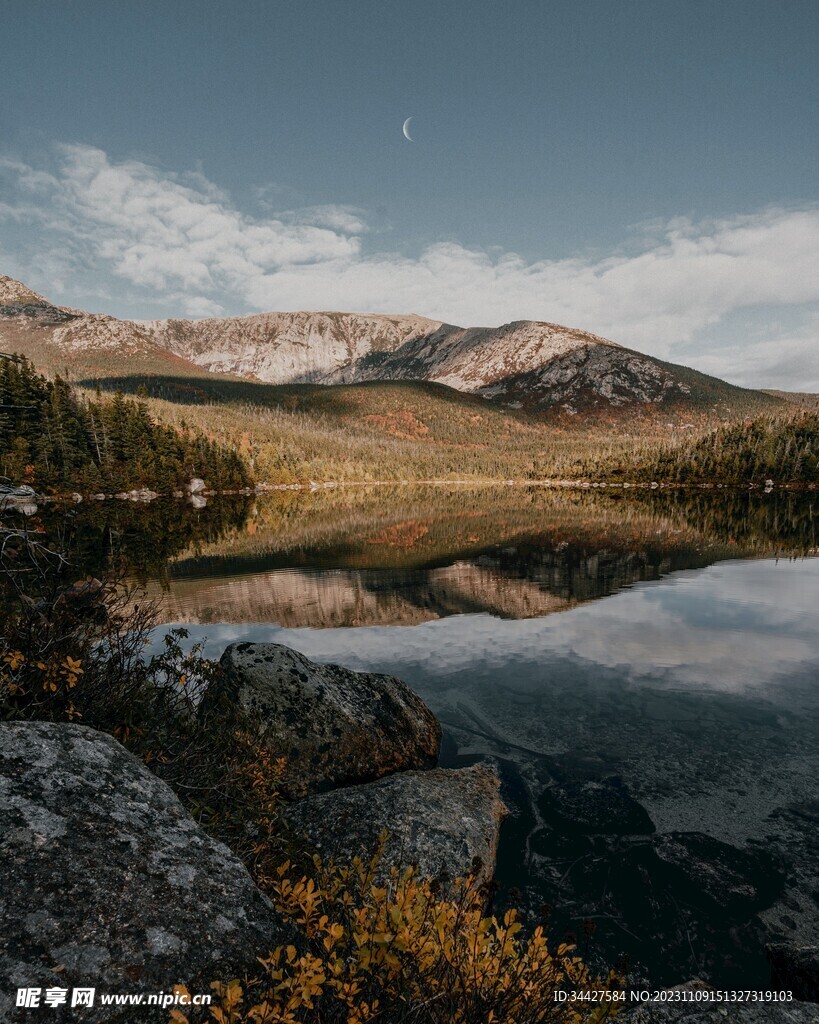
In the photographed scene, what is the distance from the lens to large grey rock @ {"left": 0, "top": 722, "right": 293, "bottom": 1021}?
3229 millimetres

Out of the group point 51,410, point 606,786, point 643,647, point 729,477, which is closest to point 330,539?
point 643,647

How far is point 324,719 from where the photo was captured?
1199 cm

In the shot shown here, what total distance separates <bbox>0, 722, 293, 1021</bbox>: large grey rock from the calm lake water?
2.52 metres

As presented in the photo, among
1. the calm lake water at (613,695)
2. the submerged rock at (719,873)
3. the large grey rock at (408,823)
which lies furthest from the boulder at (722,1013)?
the submerged rock at (719,873)

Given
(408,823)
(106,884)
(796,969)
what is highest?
(106,884)

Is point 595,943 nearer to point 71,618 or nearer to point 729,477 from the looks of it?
point 71,618

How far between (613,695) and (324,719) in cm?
1061

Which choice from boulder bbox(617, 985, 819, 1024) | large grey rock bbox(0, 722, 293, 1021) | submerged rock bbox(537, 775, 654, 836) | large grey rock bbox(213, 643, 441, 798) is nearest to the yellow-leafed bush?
large grey rock bbox(0, 722, 293, 1021)

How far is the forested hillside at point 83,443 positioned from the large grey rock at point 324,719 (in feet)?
256

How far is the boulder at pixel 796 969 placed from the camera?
6031 mm

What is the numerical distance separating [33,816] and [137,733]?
394 cm

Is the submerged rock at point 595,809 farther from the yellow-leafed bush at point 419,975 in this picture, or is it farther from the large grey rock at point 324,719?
the yellow-leafed bush at point 419,975

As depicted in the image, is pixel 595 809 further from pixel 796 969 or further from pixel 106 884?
pixel 106 884

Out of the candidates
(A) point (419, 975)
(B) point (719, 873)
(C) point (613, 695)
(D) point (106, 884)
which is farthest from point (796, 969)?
(C) point (613, 695)
